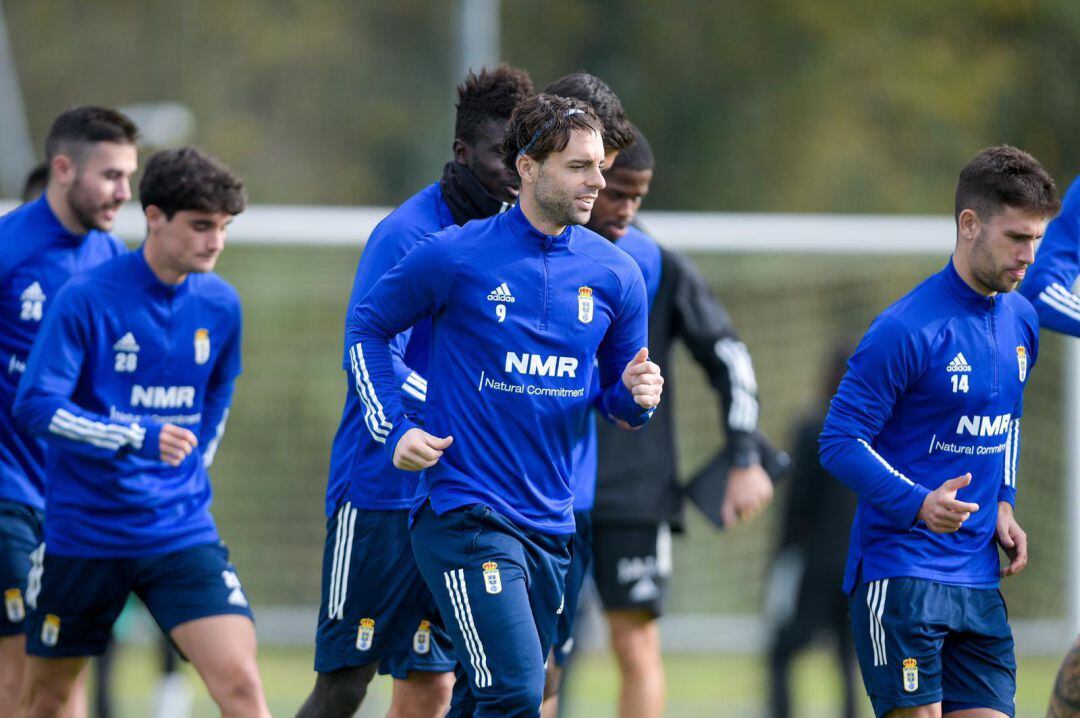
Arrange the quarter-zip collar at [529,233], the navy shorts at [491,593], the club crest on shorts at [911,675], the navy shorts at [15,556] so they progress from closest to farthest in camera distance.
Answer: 1. the navy shorts at [491,593]
2. the quarter-zip collar at [529,233]
3. the club crest on shorts at [911,675]
4. the navy shorts at [15,556]

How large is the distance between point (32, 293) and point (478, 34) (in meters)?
14.6

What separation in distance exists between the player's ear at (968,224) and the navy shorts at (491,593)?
161cm

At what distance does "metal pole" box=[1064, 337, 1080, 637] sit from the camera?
37.2ft

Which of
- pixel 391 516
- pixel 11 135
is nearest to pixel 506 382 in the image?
pixel 391 516

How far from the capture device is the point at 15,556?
705 cm

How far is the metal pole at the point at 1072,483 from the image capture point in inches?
447

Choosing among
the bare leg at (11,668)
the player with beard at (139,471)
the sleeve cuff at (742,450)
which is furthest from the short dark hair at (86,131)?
the sleeve cuff at (742,450)

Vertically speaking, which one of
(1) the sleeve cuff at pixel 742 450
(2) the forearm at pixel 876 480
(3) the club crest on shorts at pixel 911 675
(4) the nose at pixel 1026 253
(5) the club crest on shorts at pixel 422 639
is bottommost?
(5) the club crest on shorts at pixel 422 639

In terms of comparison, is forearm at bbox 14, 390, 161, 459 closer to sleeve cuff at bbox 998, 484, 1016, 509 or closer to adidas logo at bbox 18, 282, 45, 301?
adidas logo at bbox 18, 282, 45, 301

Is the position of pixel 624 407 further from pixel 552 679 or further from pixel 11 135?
pixel 11 135

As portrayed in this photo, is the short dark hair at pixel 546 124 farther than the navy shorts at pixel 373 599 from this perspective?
No

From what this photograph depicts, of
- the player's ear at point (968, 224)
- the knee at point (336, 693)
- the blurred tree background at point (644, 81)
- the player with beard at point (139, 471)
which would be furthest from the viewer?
the blurred tree background at point (644, 81)

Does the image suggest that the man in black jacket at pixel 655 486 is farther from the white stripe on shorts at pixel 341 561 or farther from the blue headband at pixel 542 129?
the blue headband at pixel 542 129

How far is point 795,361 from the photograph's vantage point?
12.8 m
